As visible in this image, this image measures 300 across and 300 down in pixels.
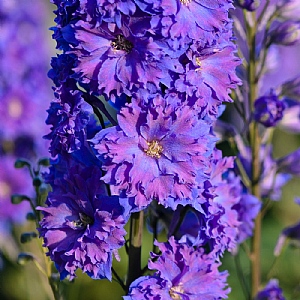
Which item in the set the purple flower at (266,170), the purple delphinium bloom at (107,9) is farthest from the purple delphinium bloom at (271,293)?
the purple delphinium bloom at (107,9)

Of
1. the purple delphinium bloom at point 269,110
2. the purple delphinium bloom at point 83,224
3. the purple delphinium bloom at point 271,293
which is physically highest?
the purple delphinium bloom at point 269,110

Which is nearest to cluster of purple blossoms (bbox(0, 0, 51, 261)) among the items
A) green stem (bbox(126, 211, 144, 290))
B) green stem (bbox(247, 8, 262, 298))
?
green stem (bbox(247, 8, 262, 298))

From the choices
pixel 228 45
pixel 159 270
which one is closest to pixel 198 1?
pixel 228 45

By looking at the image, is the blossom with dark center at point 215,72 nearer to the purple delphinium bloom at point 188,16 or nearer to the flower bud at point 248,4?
the purple delphinium bloom at point 188,16

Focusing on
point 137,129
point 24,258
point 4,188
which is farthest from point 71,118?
point 4,188

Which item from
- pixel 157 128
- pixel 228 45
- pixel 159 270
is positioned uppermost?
pixel 228 45

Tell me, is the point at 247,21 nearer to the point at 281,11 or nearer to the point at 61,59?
the point at 281,11

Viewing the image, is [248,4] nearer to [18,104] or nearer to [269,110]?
[269,110]
